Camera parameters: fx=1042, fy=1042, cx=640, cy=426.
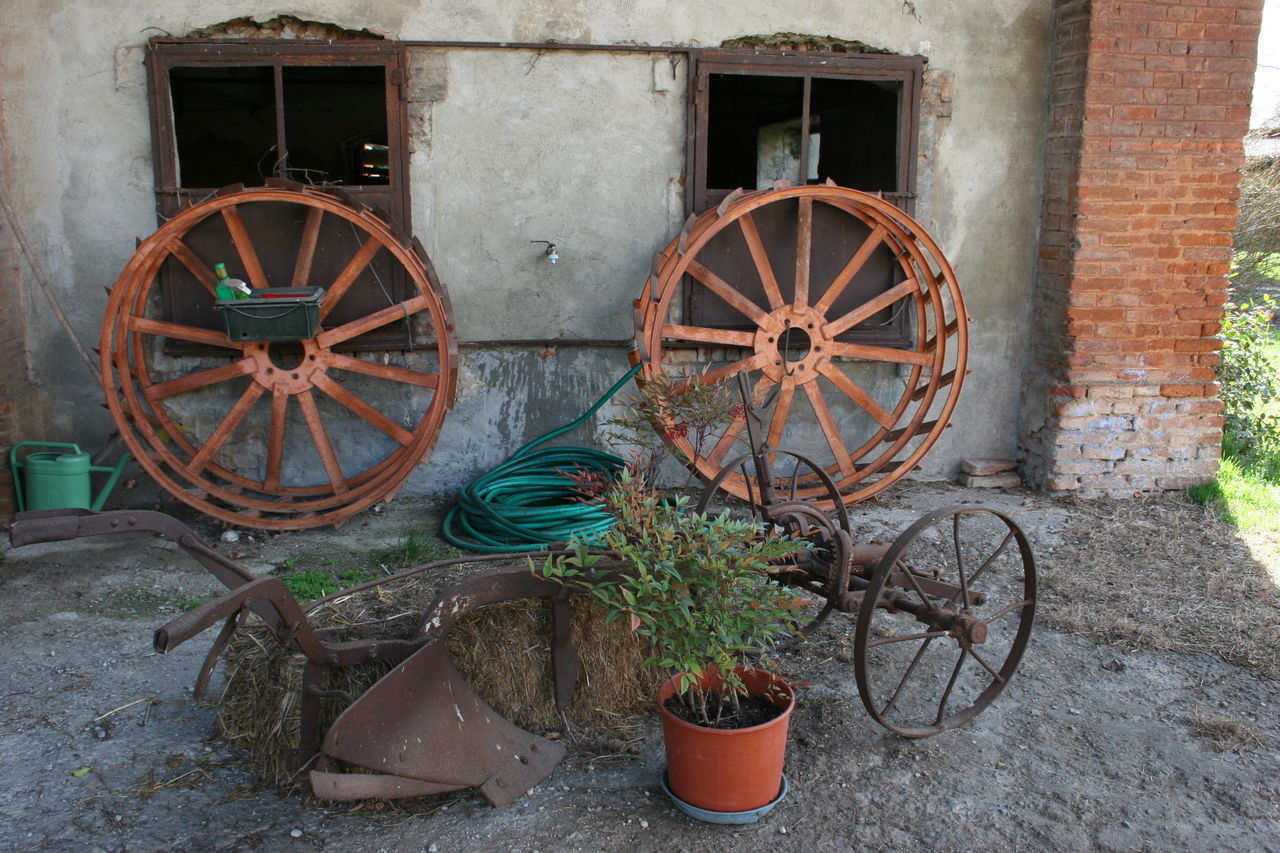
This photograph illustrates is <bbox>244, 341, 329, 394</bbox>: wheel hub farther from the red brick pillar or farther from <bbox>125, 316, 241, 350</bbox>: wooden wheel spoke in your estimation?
the red brick pillar

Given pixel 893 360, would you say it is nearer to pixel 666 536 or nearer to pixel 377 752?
pixel 666 536

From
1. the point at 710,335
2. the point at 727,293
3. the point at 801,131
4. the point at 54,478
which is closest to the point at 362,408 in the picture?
the point at 54,478

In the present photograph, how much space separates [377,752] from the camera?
280 centimetres

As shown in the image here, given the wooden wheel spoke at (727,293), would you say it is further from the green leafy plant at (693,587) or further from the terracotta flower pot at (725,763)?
the terracotta flower pot at (725,763)

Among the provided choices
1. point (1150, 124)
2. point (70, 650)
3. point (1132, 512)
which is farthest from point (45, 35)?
point (1132, 512)

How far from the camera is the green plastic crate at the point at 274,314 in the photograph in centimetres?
483

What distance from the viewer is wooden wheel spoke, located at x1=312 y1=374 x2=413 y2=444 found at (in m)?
5.22

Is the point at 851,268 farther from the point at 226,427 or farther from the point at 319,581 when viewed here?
the point at 226,427

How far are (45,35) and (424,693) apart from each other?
163 inches

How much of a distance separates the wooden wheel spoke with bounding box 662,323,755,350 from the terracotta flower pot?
2757 millimetres

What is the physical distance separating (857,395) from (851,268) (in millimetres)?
686

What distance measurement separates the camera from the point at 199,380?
516 cm

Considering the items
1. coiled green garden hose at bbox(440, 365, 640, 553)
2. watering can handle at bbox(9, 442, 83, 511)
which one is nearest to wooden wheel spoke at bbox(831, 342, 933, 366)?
coiled green garden hose at bbox(440, 365, 640, 553)

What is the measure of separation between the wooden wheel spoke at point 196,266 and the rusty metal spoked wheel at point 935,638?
141 inches
